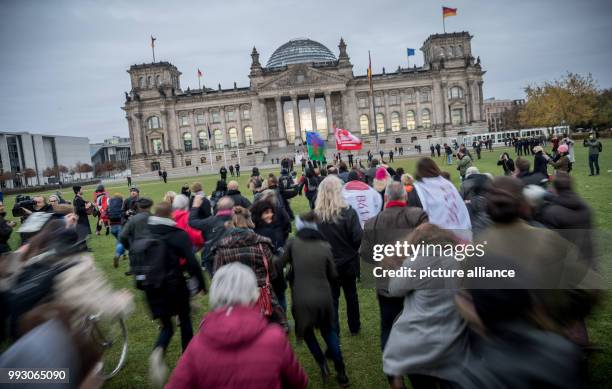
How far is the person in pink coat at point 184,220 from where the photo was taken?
273 inches

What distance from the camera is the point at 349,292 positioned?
560 cm

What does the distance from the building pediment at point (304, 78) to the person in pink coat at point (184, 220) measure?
229 ft

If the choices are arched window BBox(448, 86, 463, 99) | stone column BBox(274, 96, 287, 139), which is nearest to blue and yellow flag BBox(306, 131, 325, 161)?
stone column BBox(274, 96, 287, 139)

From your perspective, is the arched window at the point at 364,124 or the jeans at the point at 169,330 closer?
the jeans at the point at 169,330

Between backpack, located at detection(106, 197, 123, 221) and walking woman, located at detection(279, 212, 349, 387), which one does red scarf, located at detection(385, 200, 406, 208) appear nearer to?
walking woman, located at detection(279, 212, 349, 387)

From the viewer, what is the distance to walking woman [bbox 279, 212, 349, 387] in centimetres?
439

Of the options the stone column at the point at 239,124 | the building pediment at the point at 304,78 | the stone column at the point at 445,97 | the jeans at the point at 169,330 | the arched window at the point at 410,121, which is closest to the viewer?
the jeans at the point at 169,330

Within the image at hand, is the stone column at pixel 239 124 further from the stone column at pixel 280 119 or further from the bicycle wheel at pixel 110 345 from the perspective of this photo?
the bicycle wheel at pixel 110 345

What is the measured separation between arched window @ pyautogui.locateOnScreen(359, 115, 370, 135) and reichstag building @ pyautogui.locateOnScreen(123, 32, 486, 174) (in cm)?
20

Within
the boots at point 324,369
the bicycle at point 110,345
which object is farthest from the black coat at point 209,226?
the boots at point 324,369

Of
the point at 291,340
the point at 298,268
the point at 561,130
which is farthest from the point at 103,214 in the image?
the point at 561,130

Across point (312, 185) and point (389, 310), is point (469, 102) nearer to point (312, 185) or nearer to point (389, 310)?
point (312, 185)

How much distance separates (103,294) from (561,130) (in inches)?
2688

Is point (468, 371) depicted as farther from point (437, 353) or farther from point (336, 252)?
point (336, 252)
